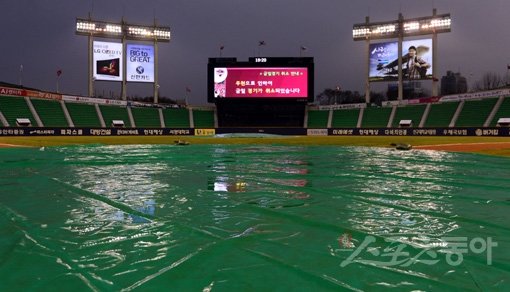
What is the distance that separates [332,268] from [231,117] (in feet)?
151

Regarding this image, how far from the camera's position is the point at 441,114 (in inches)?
1731

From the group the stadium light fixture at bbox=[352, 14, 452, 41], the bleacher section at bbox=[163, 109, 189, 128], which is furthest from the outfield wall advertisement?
the stadium light fixture at bbox=[352, 14, 452, 41]

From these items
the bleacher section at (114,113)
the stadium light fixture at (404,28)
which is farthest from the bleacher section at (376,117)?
the bleacher section at (114,113)

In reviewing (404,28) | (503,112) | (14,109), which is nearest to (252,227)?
(503,112)

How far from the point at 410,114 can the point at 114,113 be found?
37.3 metres

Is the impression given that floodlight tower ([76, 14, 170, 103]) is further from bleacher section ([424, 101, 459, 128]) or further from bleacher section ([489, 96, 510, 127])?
bleacher section ([489, 96, 510, 127])

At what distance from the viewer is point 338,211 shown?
4.56 meters

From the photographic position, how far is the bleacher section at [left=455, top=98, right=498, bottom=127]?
130ft

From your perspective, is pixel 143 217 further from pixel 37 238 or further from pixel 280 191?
pixel 280 191

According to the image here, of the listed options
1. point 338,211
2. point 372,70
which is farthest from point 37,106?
point 338,211

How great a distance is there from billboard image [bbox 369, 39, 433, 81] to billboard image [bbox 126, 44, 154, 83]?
2880 centimetres

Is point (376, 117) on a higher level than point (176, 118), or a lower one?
higher

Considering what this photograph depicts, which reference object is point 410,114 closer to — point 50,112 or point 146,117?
point 146,117

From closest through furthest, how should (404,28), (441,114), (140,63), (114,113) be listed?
(441,114)
(404,28)
(114,113)
(140,63)
